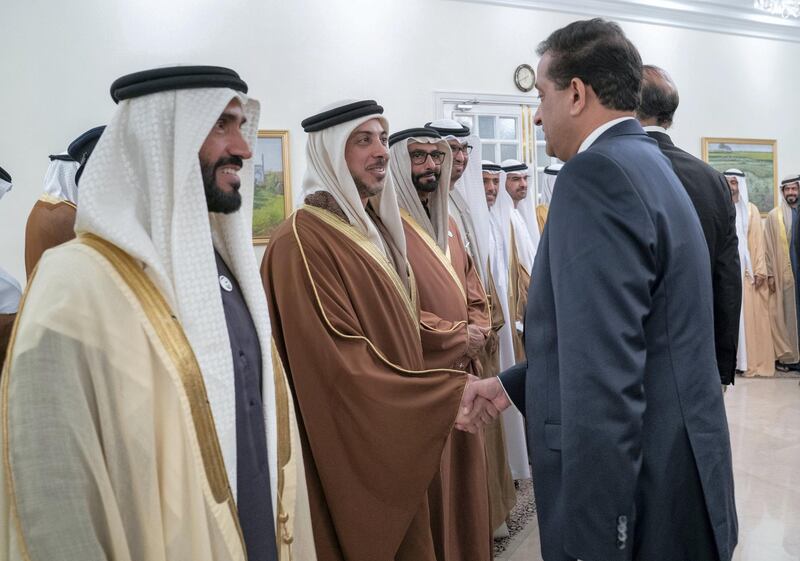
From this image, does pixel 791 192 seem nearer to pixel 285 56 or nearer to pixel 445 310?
pixel 285 56

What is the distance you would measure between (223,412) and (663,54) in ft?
30.8

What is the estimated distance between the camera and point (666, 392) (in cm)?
151

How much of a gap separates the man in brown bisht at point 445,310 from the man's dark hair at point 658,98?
4.02 feet

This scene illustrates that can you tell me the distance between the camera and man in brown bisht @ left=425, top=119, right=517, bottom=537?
4.04 meters

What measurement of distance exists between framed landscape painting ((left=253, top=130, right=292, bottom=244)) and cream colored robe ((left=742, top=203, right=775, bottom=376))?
5860 mm

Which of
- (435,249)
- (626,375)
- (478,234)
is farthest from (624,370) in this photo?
(478,234)

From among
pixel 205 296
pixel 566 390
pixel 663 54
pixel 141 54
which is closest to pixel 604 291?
pixel 566 390

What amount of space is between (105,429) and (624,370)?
3.43 feet

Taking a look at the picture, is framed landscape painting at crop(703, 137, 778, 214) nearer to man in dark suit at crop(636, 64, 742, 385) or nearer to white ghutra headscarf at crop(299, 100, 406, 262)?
man in dark suit at crop(636, 64, 742, 385)

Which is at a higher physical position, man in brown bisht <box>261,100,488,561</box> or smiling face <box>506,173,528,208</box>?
smiling face <box>506,173,528,208</box>

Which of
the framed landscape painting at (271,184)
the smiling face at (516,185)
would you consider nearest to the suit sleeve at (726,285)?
the smiling face at (516,185)

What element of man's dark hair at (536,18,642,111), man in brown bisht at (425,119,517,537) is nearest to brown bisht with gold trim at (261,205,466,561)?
man's dark hair at (536,18,642,111)

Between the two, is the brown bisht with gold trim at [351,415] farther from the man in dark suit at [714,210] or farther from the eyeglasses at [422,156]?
the eyeglasses at [422,156]

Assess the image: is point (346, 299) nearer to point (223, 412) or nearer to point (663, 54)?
point (223, 412)
